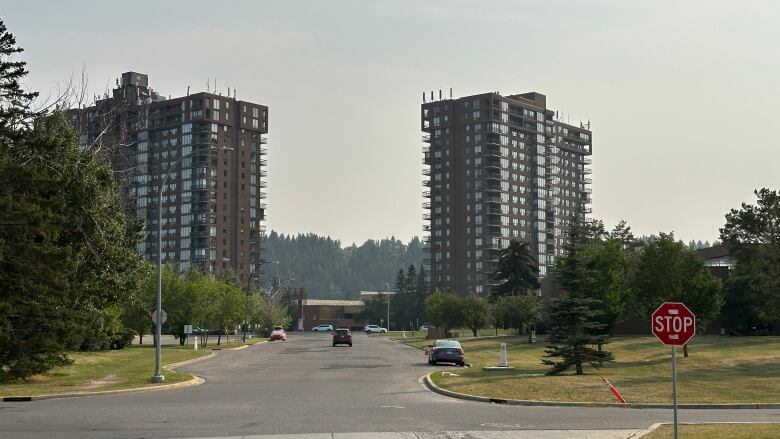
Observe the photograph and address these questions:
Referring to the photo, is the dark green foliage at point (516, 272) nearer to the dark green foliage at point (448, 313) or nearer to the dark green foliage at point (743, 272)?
the dark green foliage at point (448, 313)

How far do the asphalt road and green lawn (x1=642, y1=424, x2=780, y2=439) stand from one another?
1.38 metres

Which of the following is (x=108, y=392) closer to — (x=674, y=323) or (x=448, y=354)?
(x=674, y=323)

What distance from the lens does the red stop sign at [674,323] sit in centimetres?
1820

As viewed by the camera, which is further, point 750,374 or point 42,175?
point 750,374

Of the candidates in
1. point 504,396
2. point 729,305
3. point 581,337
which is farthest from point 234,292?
point 504,396

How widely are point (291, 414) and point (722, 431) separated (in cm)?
1063

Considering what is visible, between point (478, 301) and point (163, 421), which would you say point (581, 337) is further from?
point (478, 301)

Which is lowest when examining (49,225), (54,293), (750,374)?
(750,374)

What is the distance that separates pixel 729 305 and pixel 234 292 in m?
47.4

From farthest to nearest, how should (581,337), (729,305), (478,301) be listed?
(478,301) → (729,305) → (581,337)

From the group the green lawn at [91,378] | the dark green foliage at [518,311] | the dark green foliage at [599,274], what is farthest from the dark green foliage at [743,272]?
the green lawn at [91,378]

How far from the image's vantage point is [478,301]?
107 meters

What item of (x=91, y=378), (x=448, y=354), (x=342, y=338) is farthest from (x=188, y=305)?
(x=91, y=378)

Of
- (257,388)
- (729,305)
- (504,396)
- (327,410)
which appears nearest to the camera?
(327,410)
